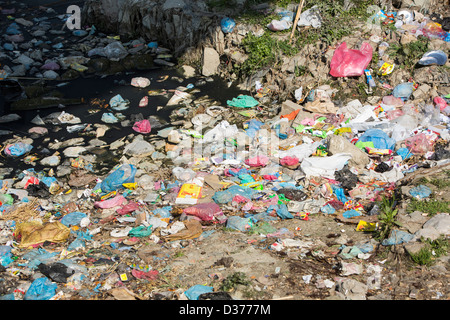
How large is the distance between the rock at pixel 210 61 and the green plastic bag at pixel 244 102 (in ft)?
3.50

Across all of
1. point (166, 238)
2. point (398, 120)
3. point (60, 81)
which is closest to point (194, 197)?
point (166, 238)

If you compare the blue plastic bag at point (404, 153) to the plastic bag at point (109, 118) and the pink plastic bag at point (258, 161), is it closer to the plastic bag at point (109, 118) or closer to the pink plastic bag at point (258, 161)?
the pink plastic bag at point (258, 161)

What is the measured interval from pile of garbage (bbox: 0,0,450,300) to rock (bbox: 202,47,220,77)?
0.59 meters

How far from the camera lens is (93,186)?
5.48 m

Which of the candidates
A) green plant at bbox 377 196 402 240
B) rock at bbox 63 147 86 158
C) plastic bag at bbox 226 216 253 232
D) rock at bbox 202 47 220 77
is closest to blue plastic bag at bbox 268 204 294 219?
plastic bag at bbox 226 216 253 232

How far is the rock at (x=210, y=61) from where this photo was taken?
7906 mm

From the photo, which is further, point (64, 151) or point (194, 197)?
point (64, 151)

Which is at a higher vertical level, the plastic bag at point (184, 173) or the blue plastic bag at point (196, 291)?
the blue plastic bag at point (196, 291)

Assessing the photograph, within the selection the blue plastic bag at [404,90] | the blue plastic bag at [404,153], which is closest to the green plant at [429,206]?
the blue plastic bag at [404,153]

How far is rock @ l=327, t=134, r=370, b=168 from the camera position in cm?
552

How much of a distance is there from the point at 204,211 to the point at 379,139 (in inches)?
99.8

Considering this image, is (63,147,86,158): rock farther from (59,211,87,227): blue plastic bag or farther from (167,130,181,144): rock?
(59,211,87,227): blue plastic bag

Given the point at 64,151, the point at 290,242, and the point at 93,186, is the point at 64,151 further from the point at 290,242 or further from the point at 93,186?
the point at 290,242
